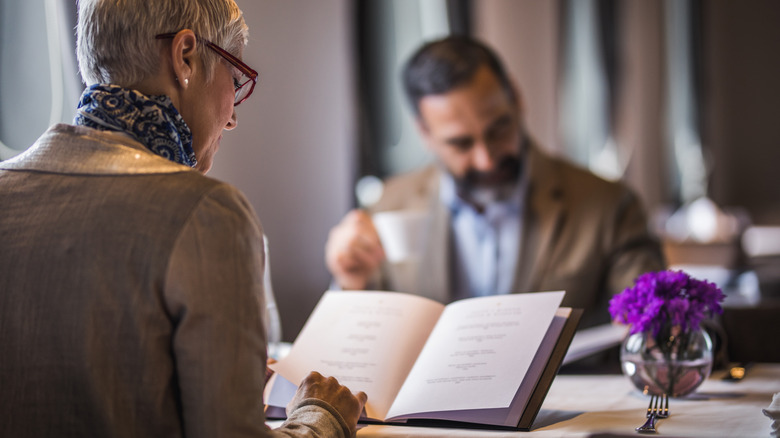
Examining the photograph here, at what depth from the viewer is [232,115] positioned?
124 centimetres

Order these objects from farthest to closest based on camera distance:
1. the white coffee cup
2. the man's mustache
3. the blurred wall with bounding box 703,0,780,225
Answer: the blurred wall with bounding box 703,0,780,225, the man's mustache, the white coffee cup

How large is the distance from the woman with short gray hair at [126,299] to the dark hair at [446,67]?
1713 millimetres

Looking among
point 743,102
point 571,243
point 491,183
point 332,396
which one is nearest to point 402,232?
point 491,183

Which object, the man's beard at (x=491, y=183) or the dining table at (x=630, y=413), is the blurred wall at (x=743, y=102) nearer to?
the man's beard at (x=491, y=183)

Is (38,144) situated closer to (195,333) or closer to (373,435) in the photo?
(195,333)

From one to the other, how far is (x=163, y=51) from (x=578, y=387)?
3.38ft

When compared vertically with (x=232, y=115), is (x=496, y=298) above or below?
below

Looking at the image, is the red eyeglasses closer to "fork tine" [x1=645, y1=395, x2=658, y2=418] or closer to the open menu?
the open menu

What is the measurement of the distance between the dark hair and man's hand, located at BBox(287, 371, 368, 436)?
164cm

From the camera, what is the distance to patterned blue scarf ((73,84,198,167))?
40.6 inches

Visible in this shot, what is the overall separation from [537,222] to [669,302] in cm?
137

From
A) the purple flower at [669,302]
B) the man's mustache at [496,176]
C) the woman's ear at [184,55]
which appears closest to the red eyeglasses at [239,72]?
the woman's ear at [184,55]

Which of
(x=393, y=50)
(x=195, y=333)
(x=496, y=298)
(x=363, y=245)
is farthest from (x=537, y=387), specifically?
(x=393, y=50)

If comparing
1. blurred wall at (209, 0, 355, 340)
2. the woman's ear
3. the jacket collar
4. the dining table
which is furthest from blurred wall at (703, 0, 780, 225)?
the jacket collar
